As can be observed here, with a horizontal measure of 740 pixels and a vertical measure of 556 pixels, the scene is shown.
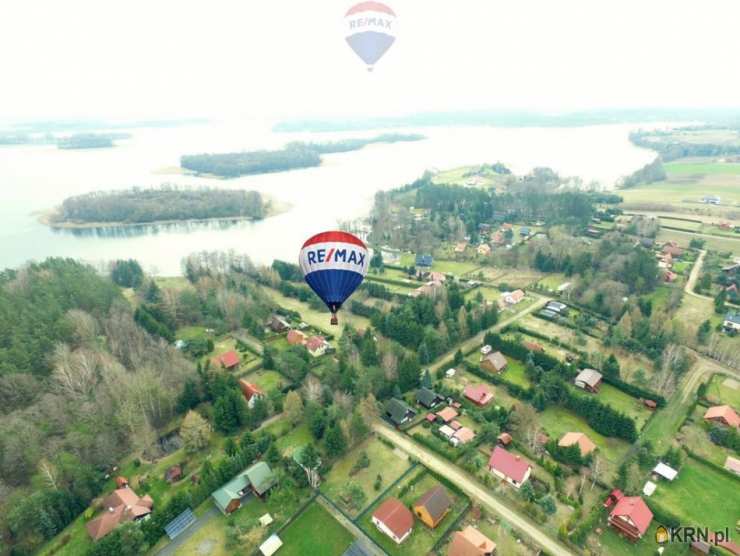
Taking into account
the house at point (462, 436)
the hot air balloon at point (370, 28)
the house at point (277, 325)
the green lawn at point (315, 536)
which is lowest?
the house at point (277, 325)

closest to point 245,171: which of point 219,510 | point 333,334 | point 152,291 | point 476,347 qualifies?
point 152,291

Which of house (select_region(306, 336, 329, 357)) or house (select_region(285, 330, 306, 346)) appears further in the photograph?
house (select_region(285, 330, 306, 346))

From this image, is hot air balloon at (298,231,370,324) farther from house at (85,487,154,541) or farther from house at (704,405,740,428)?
house at (704,405,740,428)

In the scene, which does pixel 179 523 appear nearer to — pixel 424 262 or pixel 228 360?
pixel 228 360

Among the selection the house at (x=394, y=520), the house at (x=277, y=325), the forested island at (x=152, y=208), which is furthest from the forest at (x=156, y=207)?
the house at (x=394, y=520)

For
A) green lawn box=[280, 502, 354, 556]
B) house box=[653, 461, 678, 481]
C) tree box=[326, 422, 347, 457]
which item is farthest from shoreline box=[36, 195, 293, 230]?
house box=[653, 461, 678, 481]

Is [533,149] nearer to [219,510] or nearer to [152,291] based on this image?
[152,291]

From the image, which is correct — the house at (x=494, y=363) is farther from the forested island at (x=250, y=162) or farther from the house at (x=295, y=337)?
the forested island at (x=250, y=162)
